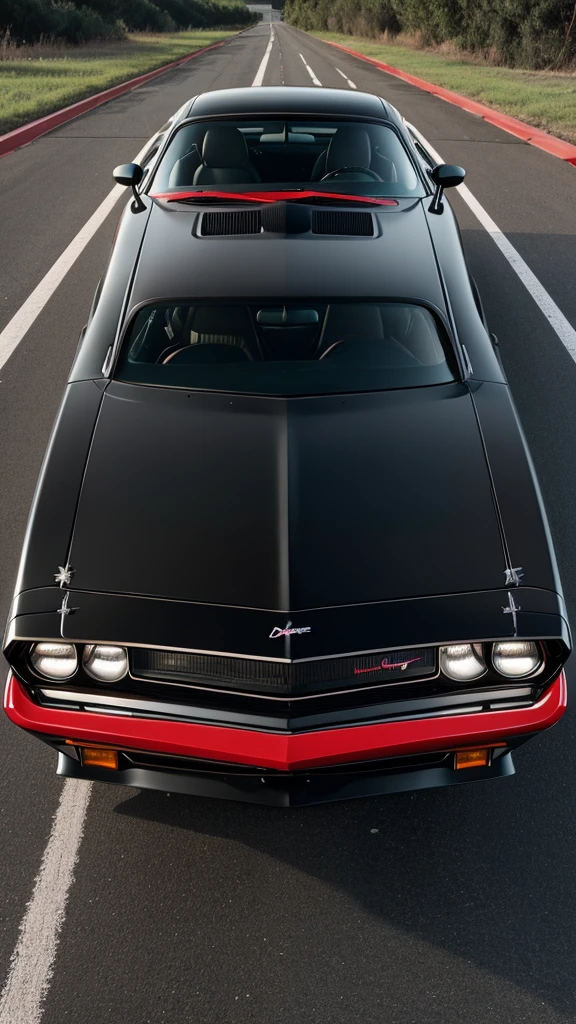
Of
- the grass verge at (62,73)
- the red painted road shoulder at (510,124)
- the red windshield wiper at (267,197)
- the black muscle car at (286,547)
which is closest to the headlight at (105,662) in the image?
the black muscle car at (286,547)

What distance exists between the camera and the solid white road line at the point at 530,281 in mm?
6441

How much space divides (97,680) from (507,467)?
4.84 feet

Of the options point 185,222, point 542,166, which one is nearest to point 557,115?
point 542,166

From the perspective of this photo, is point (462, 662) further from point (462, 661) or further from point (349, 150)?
point (349, 150)

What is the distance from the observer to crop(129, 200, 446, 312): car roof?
143 inches

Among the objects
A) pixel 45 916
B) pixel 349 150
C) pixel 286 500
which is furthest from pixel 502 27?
pixel 45 916

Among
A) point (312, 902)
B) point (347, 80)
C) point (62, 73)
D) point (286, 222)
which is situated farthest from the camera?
point (347, 80)

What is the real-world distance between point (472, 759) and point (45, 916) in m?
1.29

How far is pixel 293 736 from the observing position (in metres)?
2.41

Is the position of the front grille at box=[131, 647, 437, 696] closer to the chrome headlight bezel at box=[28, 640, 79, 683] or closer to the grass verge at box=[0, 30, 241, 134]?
the chrome headlight bezel at box=[28, 640, 79, 683]

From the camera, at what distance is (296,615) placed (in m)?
2.48

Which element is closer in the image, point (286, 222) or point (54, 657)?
point (54, 657)

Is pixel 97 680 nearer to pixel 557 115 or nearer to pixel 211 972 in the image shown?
pixel 211 972

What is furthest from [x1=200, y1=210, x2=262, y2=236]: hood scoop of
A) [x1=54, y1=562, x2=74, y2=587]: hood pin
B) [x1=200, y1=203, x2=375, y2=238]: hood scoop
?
[x1=54, y1=562, x2=74, y2=587]: hood pin
